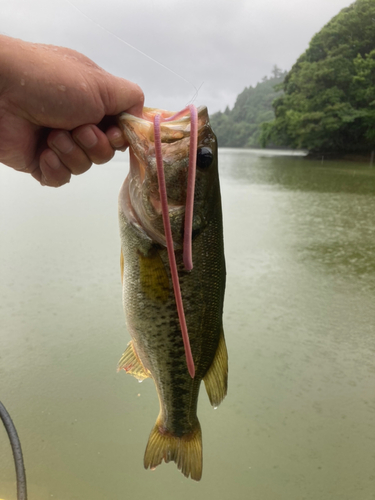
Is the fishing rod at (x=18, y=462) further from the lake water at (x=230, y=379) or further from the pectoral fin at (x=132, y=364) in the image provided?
the pectoral fin at (x=132, y=364)

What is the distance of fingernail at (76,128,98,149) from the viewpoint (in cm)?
110

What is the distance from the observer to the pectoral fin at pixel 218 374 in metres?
1.22

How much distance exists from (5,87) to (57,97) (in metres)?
0.14

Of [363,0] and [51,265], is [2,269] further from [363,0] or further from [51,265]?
[363,0]

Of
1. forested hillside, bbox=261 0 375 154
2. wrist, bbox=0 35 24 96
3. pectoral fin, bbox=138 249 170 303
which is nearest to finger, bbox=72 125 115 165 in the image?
wrist, bbox=0 35 24 96

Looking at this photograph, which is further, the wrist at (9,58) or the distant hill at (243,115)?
the distant hill at (243,115)

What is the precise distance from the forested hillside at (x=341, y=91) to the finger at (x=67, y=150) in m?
23.1

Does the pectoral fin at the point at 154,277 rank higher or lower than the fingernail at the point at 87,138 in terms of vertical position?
lower

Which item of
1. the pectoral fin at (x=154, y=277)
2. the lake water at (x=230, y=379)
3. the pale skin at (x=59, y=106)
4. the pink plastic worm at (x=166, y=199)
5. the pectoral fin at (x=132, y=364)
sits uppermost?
the pale skin at (x=59, y=106)

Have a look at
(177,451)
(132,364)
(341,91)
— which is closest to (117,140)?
(132,364)

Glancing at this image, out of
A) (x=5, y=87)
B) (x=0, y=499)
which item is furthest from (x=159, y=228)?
(x=0, y=499)

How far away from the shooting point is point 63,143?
1.14 meters

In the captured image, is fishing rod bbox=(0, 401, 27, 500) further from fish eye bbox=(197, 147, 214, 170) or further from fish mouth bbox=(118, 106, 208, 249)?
fish eye bbox=(197, 147, 214, 170)

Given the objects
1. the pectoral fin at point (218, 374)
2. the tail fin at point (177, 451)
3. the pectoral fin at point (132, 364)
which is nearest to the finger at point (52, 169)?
the pectoral fin at point (132, 364)
